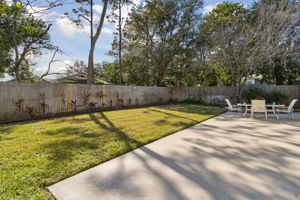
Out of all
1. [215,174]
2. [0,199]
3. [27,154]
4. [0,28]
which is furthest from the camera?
[0,28]

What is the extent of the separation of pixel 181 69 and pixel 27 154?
14.8 metres

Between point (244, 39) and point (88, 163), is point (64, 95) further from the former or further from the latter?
point (244, 39)

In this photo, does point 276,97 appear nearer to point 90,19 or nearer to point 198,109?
point 198,109

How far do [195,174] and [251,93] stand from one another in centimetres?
1057

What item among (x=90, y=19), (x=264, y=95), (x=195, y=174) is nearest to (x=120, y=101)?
(x=90, y=19)

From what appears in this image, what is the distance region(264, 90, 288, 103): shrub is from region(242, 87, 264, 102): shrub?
0.53 m

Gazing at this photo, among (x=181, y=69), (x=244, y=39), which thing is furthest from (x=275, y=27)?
(x=181, y=69)

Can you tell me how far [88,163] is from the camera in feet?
7.92

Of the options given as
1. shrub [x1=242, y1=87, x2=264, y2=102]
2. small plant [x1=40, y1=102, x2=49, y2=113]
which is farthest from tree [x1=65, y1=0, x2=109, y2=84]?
shrub [x1=242, y1=87, x2=264, y2=102]

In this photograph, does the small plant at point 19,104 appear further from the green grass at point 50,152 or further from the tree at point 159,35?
the tree at point 159,35

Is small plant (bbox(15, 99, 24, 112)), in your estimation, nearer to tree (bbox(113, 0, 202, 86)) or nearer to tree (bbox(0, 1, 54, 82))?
tree (bbox(0, 1, 54, 82))

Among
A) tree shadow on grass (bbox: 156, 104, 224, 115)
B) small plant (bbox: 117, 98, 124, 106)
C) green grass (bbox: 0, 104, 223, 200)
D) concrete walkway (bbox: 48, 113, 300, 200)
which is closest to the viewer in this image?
concrete walkway (bbox: 48, 113, 300, 200)

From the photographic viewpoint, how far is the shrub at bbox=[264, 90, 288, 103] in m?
9.76

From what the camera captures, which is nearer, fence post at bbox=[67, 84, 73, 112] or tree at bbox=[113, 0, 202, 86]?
fence post at bbox=[67, 84, 73, 112]
